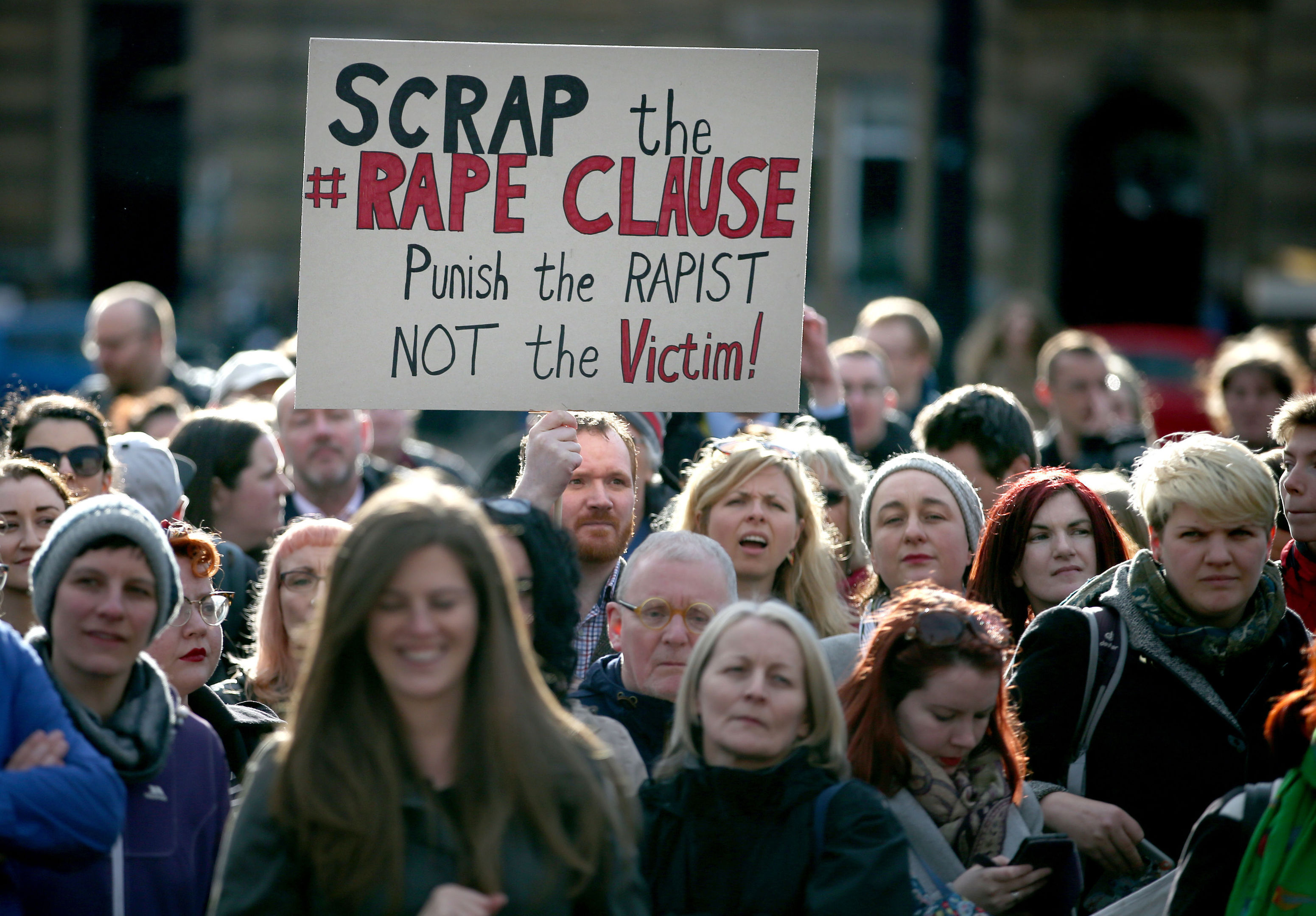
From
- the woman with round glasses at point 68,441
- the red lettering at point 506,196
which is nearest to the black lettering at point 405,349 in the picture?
the red lettering at point 506,196

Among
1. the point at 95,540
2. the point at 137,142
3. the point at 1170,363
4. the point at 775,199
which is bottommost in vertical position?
the point at 95,540

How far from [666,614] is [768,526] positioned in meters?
0.80

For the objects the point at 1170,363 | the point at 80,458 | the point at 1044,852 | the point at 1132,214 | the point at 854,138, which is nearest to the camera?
the point at 1044,852

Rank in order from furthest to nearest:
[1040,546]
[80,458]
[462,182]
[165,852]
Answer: [80,458] < [462,182] < [1040,546] < [165,852]

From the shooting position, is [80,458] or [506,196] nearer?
[506,196]

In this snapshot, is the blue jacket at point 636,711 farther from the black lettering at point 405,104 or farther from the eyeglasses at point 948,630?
the black lettering at point 405,104

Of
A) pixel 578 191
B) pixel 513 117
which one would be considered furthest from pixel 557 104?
pixel 578 191

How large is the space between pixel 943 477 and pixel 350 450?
2.45 m

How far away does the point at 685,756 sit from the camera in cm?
300

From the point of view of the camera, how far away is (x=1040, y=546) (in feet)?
13.3

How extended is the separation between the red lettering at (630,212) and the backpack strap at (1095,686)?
1523 mm

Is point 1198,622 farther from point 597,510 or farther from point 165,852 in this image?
point 165,852

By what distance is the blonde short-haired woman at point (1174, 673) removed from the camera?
3438mm

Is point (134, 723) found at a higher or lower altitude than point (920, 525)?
lower
